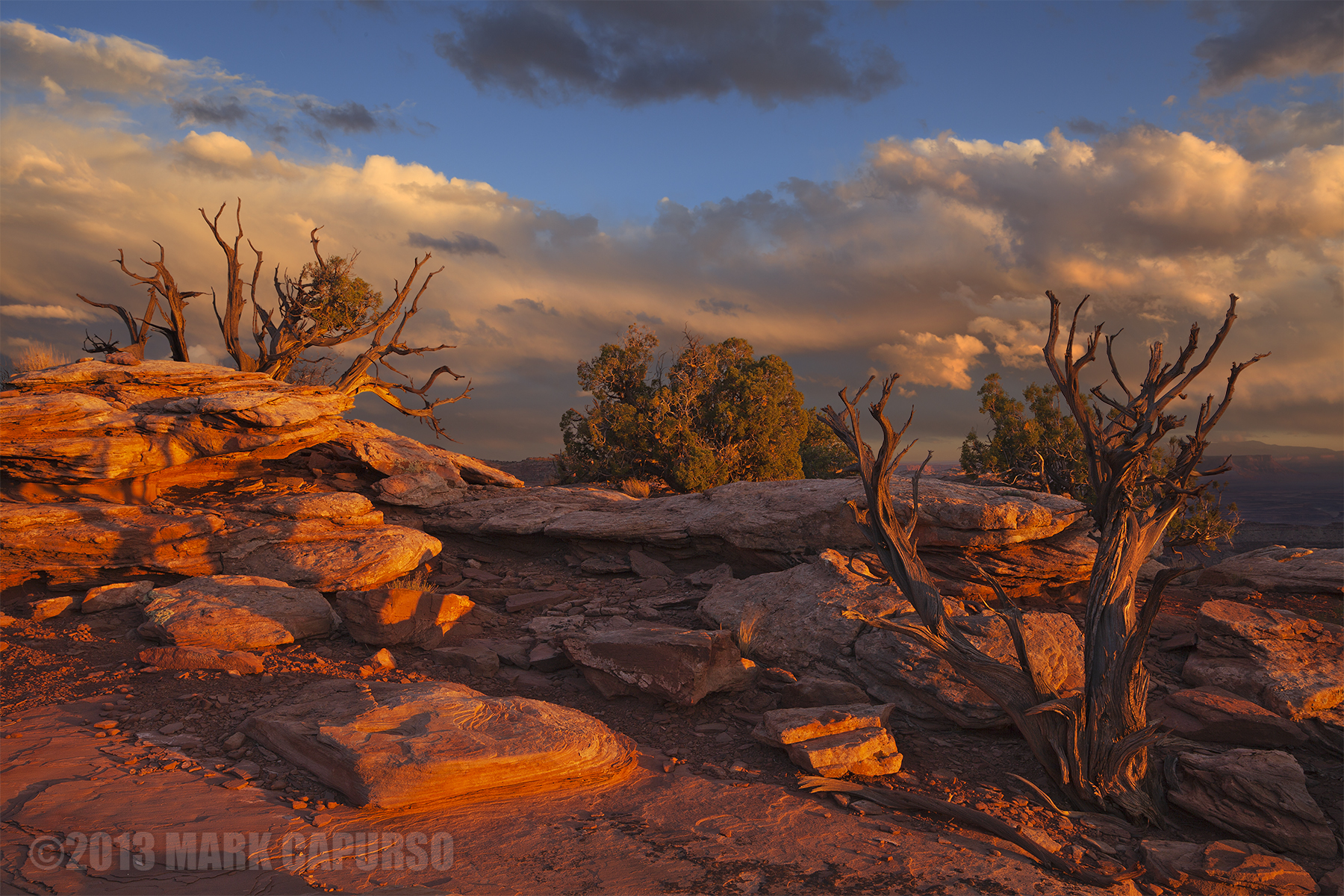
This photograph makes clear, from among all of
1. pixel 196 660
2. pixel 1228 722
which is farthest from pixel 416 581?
pixel 1228 722

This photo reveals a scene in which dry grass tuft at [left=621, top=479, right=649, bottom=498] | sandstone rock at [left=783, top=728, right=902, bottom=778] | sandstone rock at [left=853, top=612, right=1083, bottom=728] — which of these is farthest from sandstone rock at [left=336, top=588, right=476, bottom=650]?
dry grass tuft at [left=621, top=479, right=649, bottom=498]

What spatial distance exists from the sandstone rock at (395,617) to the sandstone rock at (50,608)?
464cm

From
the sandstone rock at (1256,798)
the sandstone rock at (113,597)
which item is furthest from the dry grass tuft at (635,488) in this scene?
the sandstone rock at (1256,798)

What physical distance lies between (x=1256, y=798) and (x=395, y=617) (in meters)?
11.3

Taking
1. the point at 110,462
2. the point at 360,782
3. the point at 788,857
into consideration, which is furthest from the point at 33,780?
the point at 110,462

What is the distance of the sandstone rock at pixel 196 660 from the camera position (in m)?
9.62

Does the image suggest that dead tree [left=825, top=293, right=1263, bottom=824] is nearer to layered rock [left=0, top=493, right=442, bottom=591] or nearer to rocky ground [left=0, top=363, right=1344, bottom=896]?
rocky ground [left=0, top=363, right=1344, bottom=896]

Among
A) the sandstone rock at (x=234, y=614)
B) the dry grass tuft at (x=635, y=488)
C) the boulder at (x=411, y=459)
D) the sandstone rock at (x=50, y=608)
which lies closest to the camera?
the sandstone rock at (x=234, y=614)

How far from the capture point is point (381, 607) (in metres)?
11.0

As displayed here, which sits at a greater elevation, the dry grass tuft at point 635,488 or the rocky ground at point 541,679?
the dry grass tuft at point 635,488

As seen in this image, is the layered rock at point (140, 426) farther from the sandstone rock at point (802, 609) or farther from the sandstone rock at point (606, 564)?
the sandstone rock at point (802, 609)

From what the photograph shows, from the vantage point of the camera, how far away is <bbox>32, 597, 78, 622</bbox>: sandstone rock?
11477 millimetres

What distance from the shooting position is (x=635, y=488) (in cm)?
2105

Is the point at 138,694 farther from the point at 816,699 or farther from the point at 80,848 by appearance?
the point at 816,699
